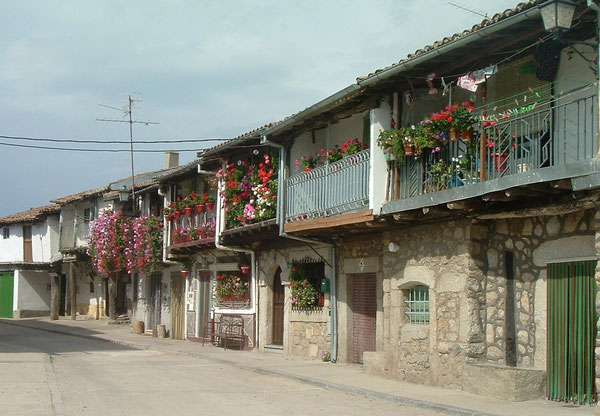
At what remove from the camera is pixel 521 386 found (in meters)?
11.5

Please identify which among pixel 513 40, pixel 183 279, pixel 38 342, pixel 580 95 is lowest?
pixel 38 342

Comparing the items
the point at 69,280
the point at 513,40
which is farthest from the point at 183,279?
the point at 513,40

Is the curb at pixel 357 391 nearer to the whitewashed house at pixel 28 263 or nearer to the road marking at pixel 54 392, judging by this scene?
the road marking at pixel 54 392

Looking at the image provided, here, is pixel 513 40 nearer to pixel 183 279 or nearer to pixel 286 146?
pixel 286 146

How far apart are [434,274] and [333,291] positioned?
456 cm

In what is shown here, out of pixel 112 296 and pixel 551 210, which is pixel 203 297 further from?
pixel 551 210

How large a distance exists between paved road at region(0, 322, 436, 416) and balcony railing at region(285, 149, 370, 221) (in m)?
3.58

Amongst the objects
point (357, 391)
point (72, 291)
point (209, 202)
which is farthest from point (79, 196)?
point (357, 391)

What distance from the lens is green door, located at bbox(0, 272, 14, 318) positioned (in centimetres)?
4334

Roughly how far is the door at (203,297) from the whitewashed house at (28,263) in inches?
684

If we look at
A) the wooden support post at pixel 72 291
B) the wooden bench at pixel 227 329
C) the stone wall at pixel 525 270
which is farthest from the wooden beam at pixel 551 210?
the wooden support post at pixel 72 291

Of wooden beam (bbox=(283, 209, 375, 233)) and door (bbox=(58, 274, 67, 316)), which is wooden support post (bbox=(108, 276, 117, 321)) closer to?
door (bbox=(58, 274, 67, 316))

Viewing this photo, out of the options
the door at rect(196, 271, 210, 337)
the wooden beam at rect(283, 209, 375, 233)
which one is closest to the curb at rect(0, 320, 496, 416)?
the wooden beam at rect(283, 209, 375, 233)

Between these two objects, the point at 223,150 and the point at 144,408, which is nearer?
the point at 144,408
